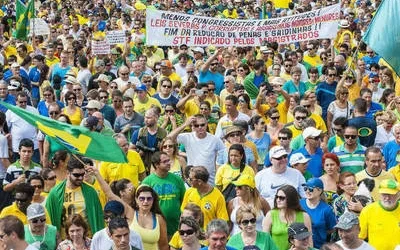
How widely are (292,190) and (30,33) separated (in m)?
13.1

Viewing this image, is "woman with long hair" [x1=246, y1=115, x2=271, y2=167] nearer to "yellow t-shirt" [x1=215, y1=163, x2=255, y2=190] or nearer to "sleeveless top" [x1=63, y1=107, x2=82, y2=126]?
"yellow t-shirt" [x1=215, y1=163, x2=255, y2=190]

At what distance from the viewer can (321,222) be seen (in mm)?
9141

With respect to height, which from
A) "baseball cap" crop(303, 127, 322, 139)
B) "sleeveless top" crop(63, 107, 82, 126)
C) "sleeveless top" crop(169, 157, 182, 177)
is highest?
"baseball cap" crop(303, 127, 322, 139)

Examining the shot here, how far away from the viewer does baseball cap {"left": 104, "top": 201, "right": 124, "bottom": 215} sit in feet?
28.2

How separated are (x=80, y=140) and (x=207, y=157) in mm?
3216

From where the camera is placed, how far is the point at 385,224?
891cm

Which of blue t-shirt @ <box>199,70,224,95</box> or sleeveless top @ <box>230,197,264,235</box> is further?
blue t-shirt @ <box>199,70,224,95</box>

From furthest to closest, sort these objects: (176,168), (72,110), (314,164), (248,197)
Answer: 1. (72,110)
2. (176,168)
3. (314,164)
4. (248,197)

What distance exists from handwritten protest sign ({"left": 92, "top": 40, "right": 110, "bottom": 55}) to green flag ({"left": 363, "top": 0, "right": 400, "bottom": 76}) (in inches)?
293

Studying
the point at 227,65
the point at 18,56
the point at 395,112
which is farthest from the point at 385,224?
the point at 18,56

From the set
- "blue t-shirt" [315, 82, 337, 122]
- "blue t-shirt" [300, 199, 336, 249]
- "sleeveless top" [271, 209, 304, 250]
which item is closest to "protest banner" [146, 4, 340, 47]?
"blue t-shirt" [315, 82, 337, 122]

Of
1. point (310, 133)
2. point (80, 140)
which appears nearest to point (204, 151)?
point (310, 133)

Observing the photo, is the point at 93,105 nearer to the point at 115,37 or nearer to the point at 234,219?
the point at 234,219

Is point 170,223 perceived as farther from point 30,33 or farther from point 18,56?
point 30,33
